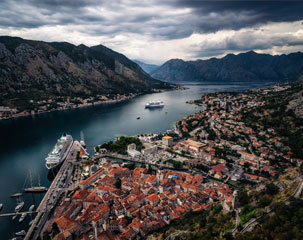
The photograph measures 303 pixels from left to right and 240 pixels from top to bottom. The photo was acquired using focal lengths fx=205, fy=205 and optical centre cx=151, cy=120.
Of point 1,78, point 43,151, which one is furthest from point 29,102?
point 43,151

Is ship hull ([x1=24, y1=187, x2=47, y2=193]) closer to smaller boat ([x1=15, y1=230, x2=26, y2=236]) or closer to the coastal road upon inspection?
smaller boat ([x1=15, y1=230, x2=26, y2=236])

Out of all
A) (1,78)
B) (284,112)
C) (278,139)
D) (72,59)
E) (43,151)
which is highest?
(72,59)

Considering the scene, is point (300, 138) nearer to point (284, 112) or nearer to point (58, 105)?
point (284, 112)

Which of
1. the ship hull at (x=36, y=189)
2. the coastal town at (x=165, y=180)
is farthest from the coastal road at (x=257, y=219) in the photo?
the ship hull at (x=36, y=189)

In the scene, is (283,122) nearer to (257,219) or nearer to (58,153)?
(257,219)

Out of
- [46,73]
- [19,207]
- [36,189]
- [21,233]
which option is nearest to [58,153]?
[36,189]

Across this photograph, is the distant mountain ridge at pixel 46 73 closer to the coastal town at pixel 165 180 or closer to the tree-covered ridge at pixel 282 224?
the coastal town at pixel 165 180

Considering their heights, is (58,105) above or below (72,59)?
below
